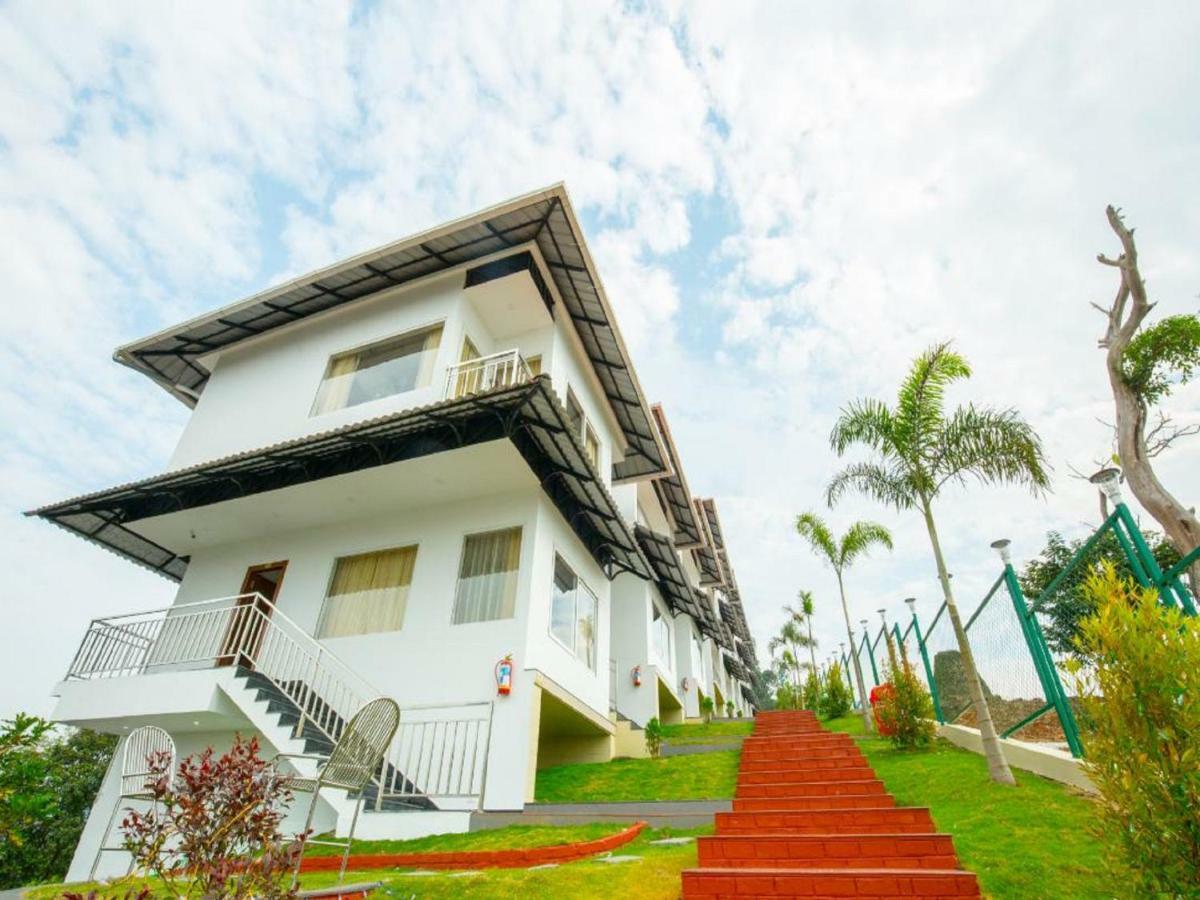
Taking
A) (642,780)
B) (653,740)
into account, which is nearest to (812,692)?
(653,740)

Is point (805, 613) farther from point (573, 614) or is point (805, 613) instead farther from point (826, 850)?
point (826, 850)

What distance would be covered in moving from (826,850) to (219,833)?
477cm

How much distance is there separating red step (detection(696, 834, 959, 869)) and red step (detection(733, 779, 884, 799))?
2.43 meters

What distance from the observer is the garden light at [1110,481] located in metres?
5.39

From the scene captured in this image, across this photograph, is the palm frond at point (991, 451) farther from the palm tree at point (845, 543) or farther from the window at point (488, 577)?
the palm tree at point (845, 543)

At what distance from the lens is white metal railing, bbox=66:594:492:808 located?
27.7 ft

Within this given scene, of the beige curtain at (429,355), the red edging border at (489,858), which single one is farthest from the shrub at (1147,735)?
the beige curtain at (429,355)

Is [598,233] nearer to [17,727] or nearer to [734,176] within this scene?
[734,176]

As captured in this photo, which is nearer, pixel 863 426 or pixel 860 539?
pixel 863 426

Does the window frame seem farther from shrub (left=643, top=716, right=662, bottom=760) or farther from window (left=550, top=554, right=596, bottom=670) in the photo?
shrub (left=643, top=716, right=662, bottom=760)

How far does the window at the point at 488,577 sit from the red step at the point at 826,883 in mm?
5717

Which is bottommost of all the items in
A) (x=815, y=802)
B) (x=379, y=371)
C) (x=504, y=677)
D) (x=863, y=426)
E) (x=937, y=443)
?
(x=815, y=802)

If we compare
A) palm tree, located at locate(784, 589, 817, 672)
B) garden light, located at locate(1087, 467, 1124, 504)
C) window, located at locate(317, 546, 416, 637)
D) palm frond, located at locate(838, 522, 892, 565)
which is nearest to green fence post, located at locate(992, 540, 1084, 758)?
garden light, located at locate(1087, 467, 1124, 504)

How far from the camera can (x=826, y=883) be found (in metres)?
4.31
